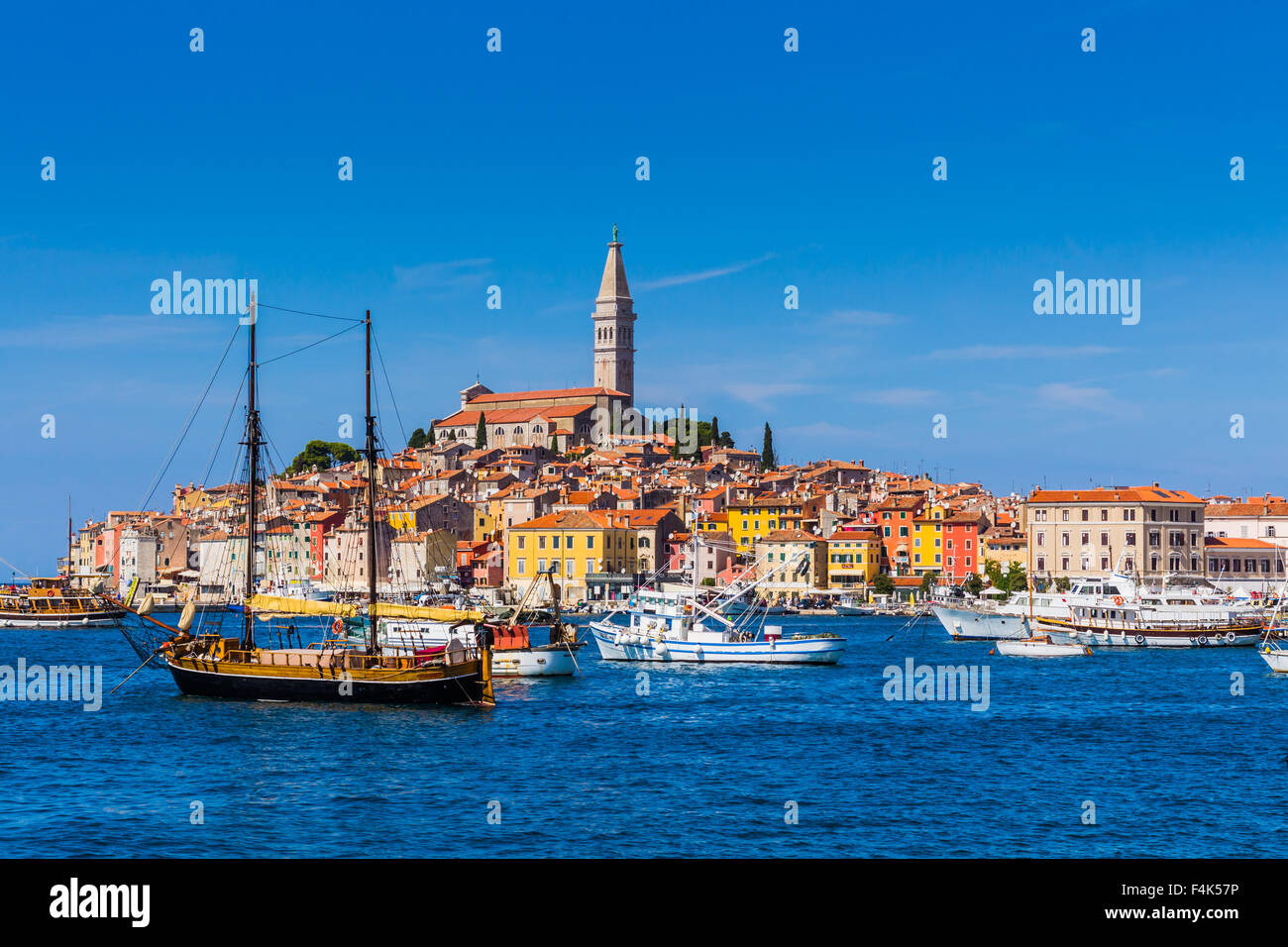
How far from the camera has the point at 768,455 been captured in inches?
4464

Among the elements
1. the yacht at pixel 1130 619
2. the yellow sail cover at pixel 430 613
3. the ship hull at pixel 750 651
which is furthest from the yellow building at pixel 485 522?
the ship hull at pixel 750 651

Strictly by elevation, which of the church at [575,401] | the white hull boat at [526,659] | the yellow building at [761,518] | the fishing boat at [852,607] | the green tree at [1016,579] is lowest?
the fishing boat at [852,607]

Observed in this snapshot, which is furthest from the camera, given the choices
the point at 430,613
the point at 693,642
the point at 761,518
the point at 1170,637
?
the point at 761,518

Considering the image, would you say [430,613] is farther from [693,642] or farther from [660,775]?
[660,775]

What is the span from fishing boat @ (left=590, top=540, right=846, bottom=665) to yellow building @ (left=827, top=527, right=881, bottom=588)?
43.6 meters

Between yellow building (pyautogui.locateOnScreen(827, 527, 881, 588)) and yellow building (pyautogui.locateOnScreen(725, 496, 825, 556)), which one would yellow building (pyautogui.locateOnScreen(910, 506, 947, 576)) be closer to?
yellow building (pyautogui.locateOnScreen(827, 527, 881, 588))

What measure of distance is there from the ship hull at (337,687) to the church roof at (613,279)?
120121 millimetres

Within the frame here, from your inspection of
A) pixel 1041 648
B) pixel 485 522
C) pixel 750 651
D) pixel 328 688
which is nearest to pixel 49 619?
pixel 485 522

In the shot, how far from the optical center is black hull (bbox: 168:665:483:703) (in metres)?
25.6

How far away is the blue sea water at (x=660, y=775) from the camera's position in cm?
1398

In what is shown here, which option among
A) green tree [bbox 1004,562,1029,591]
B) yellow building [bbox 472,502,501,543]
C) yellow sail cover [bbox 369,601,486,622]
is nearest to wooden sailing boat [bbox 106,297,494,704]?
yellow sail cover [bbox 369,601,486,622]

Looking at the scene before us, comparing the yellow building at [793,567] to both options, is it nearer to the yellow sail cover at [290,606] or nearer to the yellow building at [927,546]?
the yellow building at [927,546]

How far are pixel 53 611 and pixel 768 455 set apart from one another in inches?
2467
